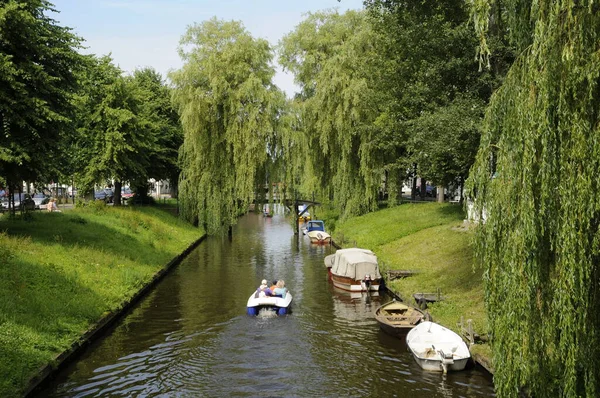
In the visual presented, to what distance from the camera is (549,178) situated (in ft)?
33.0

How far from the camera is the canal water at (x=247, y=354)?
50.3ft

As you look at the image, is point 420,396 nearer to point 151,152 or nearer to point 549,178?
point 549,178

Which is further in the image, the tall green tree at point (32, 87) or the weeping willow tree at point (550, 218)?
the tall green tree at point (32, 87)

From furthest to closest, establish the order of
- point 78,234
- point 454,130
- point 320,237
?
point 320,237
point 78,234
point 454,130

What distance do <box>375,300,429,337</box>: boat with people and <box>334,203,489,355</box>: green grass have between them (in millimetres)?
796

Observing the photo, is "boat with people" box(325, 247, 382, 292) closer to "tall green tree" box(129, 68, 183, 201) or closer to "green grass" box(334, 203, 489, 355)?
"green grass" box(334, 203, 489, 355)

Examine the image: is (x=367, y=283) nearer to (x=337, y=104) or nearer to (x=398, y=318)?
(x=398, y=318)

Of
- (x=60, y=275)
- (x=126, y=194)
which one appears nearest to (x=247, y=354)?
(x=60, y=275)

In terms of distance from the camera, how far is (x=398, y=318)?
2062 centimetres

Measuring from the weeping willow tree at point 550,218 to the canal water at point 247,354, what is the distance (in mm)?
5155

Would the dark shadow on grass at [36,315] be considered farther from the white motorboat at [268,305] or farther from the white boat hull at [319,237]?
the white boat hull at [319,237]

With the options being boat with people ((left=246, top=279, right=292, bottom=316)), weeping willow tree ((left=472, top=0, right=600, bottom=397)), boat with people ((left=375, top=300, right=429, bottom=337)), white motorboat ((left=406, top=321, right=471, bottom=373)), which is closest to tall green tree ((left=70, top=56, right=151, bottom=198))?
boat with people ((left=246, top=279, right=292, bottom=316))

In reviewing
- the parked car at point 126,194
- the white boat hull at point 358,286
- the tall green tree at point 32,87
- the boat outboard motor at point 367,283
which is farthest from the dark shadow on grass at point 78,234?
the parked car at point 126,194

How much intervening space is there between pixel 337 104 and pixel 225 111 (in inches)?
364
